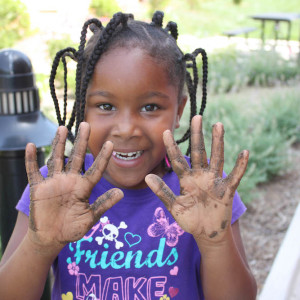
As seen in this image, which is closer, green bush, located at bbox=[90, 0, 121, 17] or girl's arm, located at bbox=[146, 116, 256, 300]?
girl's arm, located at bbox=[146, 116, 256, 300]

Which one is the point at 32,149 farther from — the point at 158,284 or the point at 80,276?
the point at 158,284

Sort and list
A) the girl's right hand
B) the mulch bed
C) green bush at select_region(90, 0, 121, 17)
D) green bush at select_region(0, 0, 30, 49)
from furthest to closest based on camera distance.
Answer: green bush at select_region(90, 0, 121, 17)
green bush at select_region(0, 0, 30, 49)
the mulch bed
the girl's right hand

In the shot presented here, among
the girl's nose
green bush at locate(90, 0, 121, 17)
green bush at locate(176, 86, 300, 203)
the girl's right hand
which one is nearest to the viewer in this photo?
the girl's right hand

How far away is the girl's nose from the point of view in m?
1.37

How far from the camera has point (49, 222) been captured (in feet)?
3.97

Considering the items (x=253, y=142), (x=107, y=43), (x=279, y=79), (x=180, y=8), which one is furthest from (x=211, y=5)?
(x=107, y=43)

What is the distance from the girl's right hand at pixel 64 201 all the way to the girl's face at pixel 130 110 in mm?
191

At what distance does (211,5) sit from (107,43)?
18345 mm

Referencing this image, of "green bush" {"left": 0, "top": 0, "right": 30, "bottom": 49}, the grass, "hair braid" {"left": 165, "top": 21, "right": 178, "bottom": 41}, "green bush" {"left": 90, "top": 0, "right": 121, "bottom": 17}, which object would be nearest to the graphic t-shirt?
"hair braid" {"left": 165, "top": 21, "right": 178, "bottom": 41}

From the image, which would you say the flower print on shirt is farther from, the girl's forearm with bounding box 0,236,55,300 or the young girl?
the girl's forearm with bounding box 0,236,55,300

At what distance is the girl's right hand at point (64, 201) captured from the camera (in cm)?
121

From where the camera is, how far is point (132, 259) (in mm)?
1460

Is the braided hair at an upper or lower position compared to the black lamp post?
upper

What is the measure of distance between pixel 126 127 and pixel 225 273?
513 mm
